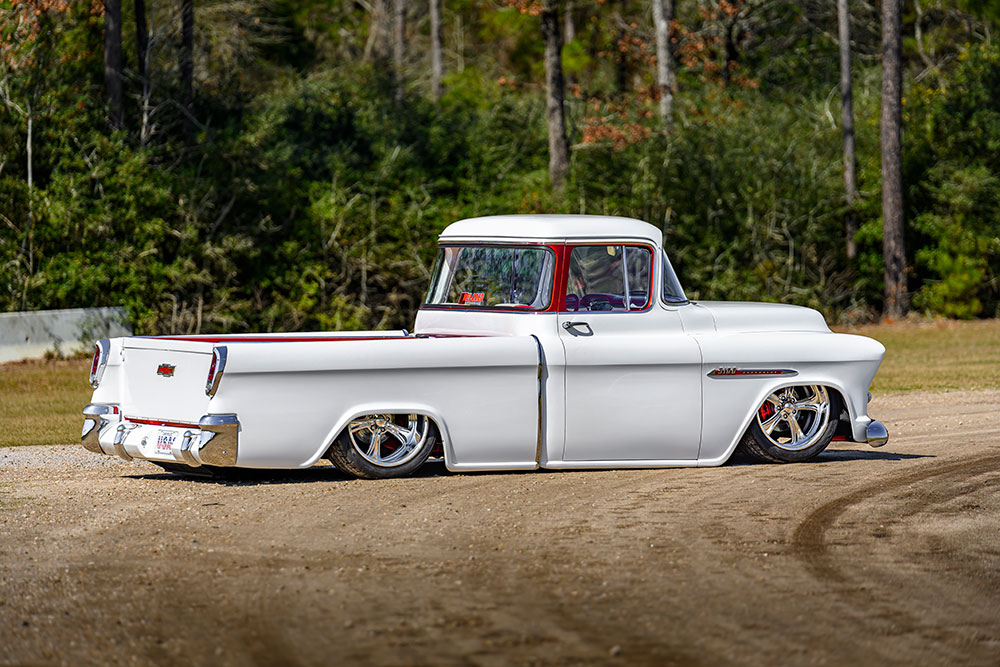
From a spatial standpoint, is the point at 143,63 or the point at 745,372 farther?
the point at 143,63

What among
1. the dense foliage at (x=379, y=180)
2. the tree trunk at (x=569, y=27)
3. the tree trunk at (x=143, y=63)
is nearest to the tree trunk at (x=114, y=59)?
the dense foliage at (x=379, y=180)

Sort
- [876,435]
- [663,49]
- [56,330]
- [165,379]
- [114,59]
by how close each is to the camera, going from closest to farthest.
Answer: [165,379] → [876,435] → [56,330] → [114,59] → [663,49]

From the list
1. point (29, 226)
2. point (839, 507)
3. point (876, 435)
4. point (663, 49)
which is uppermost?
point (663, 49)

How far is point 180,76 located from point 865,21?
22.7 m

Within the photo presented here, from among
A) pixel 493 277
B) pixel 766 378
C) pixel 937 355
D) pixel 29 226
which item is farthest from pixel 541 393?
pixel 29 226

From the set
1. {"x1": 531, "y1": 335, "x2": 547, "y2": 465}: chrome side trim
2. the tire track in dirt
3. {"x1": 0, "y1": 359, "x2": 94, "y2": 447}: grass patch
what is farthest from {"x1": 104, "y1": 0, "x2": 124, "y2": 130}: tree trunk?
the tire track in dirt

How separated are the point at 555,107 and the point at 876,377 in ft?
36.3

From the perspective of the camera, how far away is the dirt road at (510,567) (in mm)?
5738

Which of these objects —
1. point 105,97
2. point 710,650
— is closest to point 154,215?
point 105,97

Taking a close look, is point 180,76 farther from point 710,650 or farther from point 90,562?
point 710,650

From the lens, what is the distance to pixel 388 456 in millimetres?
10023

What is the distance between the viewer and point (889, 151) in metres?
29.1

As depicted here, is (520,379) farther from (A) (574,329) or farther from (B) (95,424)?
(B) (95,424)

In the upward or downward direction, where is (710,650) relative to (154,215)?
downward
